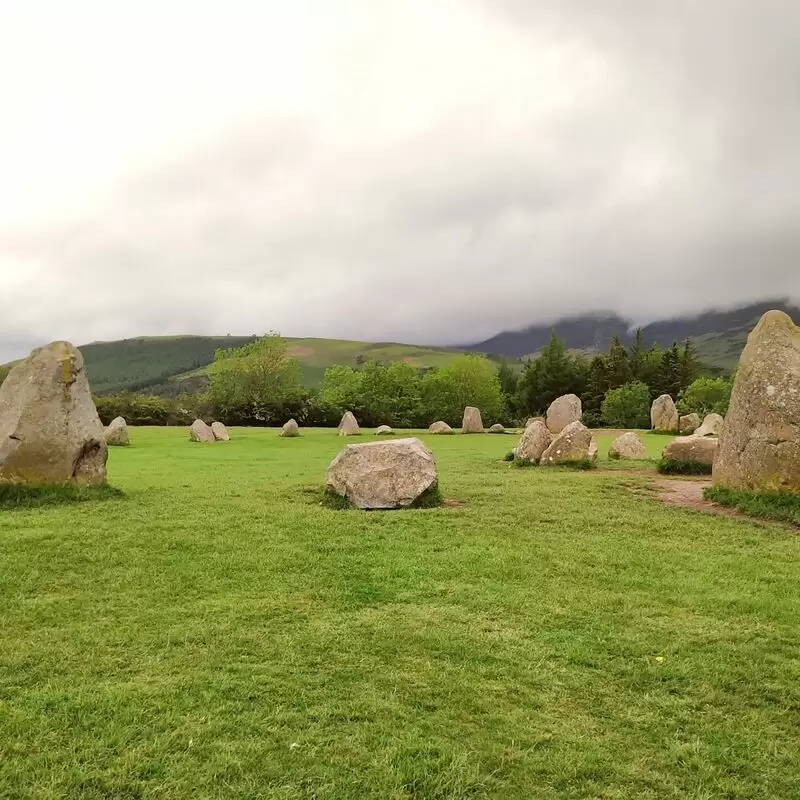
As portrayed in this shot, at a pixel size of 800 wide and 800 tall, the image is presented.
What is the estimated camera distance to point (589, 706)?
5270 mm

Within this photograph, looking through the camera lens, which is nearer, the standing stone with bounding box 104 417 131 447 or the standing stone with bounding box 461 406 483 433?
the standing stone with bounding box 104 417 131 447

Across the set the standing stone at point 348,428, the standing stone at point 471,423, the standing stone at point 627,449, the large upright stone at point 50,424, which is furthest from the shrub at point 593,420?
the large upright stone at point 50,424

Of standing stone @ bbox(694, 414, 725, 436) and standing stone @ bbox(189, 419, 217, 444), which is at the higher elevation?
standing stone @ bbox(189, 419, 217, 444)

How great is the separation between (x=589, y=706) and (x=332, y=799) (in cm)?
227

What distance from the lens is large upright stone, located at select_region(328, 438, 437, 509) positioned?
1268 centimetres

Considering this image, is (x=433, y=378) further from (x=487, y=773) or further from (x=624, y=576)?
(x=487, y=773)

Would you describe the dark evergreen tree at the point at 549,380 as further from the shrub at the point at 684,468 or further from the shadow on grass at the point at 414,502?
the shadow on grass at the point at 414,502

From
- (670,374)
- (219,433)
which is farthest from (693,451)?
(670,374)

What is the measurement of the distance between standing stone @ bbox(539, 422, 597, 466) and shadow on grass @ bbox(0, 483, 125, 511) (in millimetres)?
12698

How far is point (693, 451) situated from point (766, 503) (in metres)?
6.20

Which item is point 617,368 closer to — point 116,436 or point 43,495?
point 116,436

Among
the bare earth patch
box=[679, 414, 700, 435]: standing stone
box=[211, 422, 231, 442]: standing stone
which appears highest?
box=[211, 422, 231, 442]: standing stone

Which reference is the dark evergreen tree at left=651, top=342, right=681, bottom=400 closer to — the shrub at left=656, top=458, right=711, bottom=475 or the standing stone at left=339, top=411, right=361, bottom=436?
the standing stone at left=339, top=411, right=361, bottom=436

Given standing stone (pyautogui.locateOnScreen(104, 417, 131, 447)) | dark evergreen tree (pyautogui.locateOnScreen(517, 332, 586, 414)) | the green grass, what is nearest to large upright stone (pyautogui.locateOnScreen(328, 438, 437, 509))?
the green grass
